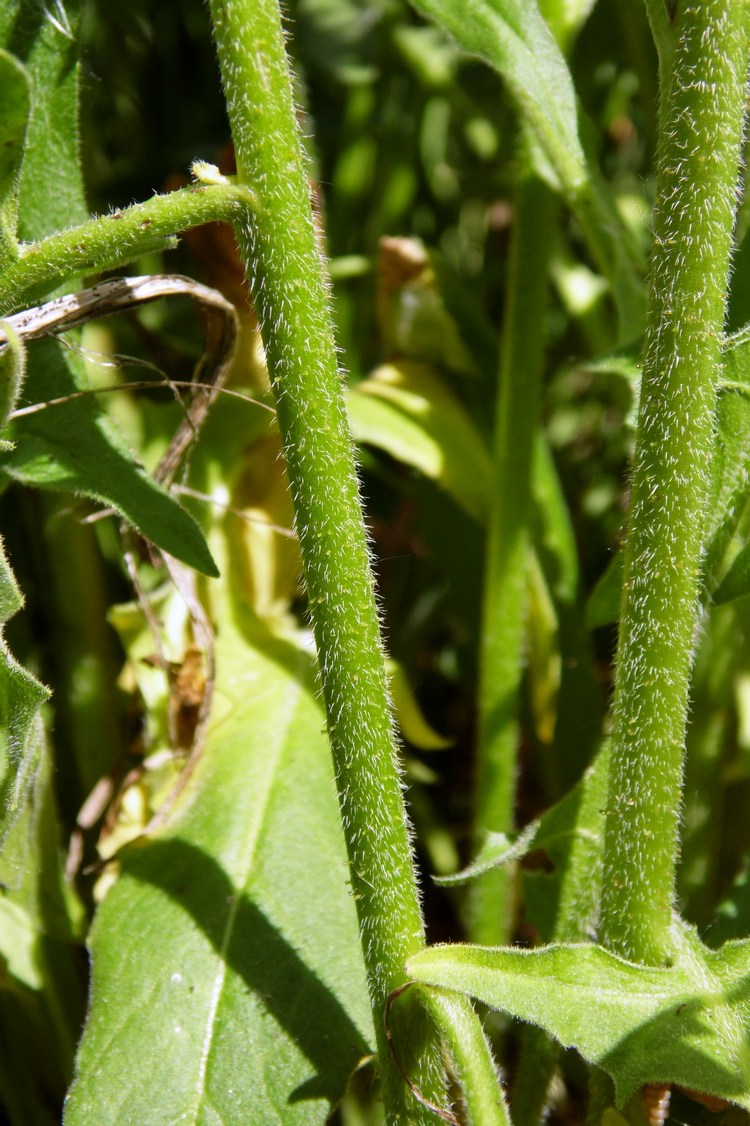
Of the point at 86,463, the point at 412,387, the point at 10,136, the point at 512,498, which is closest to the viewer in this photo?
the point at 10,136

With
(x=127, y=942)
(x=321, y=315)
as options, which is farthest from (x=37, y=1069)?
(x=321, y=315)

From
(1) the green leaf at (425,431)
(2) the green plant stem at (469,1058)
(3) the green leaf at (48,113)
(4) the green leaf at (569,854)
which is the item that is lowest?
(2) the green plant stem at (469,1058)

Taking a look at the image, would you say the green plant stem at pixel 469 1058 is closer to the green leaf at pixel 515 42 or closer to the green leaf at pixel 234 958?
the green leaf at pixel 234 958

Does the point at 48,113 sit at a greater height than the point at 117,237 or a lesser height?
greater

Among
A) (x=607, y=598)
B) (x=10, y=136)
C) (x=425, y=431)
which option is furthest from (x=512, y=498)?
(x=10, y=136)

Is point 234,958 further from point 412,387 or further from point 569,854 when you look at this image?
point 412,387

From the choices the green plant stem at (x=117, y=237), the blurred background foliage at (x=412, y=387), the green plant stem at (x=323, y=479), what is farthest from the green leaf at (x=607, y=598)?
the green plant stem at (x=117, y=237)

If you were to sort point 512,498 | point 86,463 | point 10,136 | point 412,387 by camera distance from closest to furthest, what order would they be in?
1. point 10,136
2. point 86,463
3. point 512,498
4. point 412,387

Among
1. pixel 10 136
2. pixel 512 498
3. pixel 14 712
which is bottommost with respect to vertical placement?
pixel 14 712
